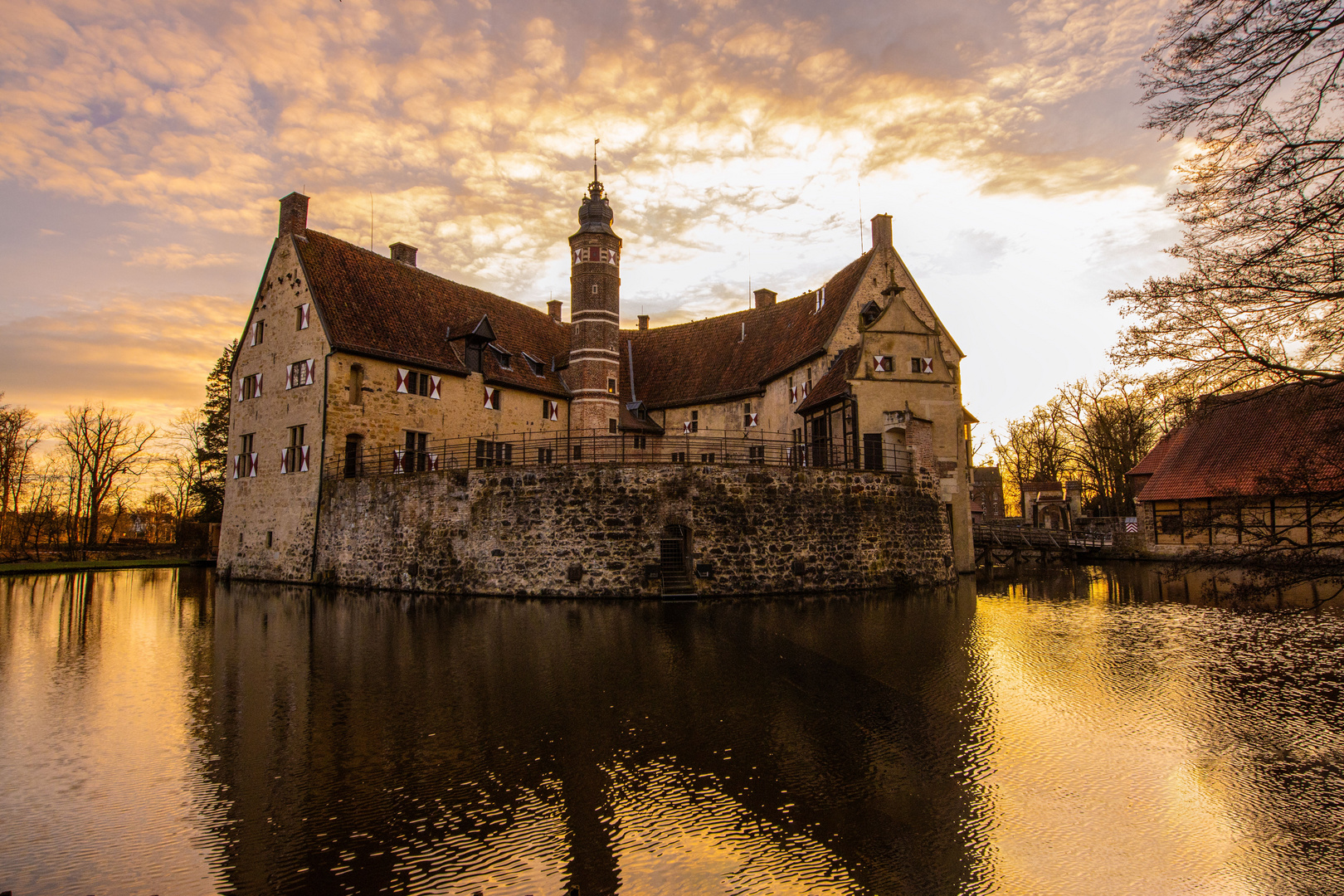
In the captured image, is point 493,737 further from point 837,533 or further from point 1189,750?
point 837,533

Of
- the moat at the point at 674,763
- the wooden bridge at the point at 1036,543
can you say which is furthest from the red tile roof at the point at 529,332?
the moat at the point at 674,763

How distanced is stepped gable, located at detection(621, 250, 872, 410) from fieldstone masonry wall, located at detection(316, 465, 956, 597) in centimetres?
811

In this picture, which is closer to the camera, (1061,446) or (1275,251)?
(1275,251)

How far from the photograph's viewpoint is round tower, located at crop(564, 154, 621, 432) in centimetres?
3006

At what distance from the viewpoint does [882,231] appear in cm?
2997

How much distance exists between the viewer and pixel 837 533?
72.0 feet

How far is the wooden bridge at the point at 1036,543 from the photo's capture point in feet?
120

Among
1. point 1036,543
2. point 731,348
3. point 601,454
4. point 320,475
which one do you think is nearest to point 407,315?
point 320,475

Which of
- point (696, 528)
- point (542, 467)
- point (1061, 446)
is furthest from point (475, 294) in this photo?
point (1061, 446)

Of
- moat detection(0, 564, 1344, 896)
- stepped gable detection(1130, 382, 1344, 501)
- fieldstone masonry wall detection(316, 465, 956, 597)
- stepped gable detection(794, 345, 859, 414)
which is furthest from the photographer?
stepped gable detection(1130, 382, 1344, 501)

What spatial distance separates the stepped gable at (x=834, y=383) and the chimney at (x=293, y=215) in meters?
20.4

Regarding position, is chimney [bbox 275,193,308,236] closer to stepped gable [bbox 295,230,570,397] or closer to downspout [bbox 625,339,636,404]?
stepped gable [bbox 295,230,570,397]

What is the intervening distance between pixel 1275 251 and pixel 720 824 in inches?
302

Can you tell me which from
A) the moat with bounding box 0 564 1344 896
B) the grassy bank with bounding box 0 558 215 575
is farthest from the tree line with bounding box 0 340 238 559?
the moat with bounding box 0 564 1344 896
